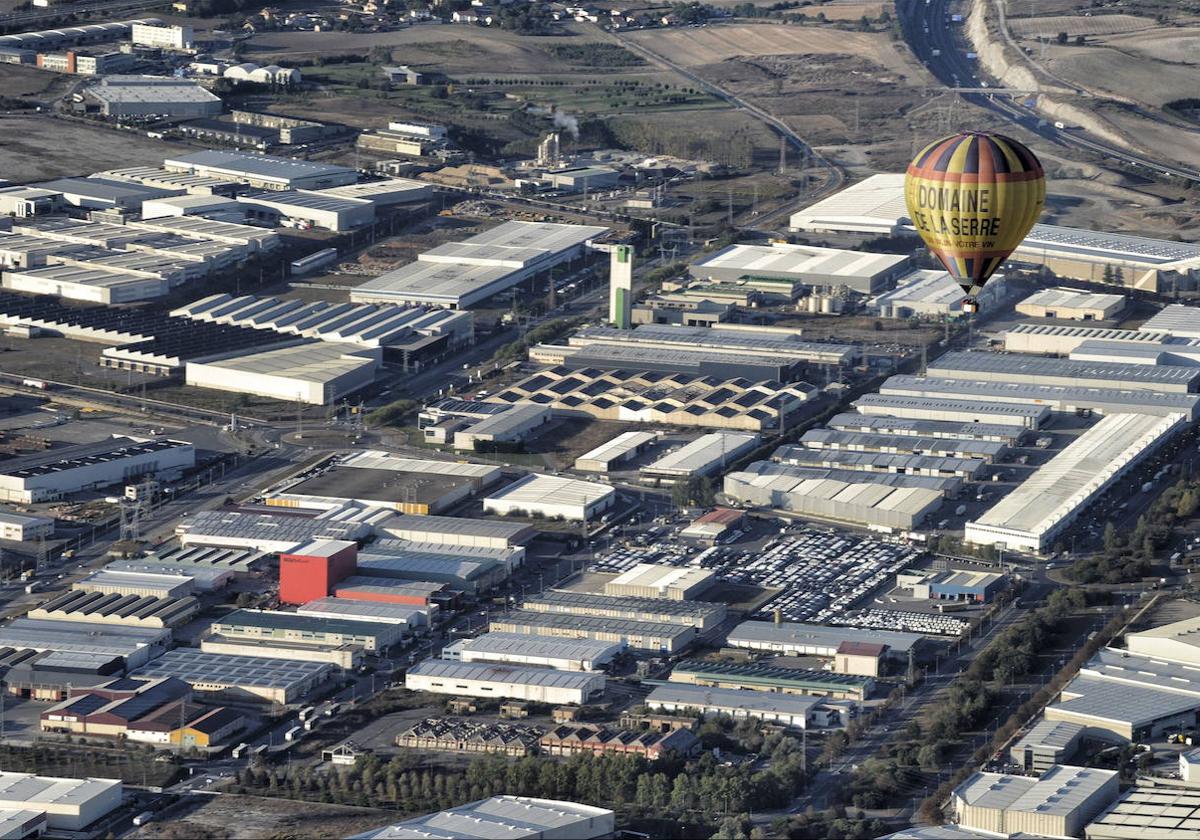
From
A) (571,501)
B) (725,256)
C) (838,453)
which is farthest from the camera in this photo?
(725,256)

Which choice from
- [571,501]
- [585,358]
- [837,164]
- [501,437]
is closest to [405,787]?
[571,501]

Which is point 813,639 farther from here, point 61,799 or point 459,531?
point 61,799

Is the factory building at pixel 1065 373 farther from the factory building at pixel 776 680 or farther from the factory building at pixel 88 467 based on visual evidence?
the factory building at pixel 776 680

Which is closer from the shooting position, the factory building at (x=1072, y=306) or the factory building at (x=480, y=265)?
the factory building at (x=1072, y=306)

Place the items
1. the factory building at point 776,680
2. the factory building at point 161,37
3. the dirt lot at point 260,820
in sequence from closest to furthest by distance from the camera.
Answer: the dirt lot at point 260,820, the factory building at point 776,680, the factory building at point 161,37

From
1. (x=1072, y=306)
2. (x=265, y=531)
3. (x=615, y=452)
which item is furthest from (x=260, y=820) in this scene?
(x=1072, y=306)

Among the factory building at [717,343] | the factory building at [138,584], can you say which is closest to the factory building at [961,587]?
the factory building at [138,584]

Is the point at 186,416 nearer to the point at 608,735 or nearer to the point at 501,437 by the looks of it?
the point at 501,437
